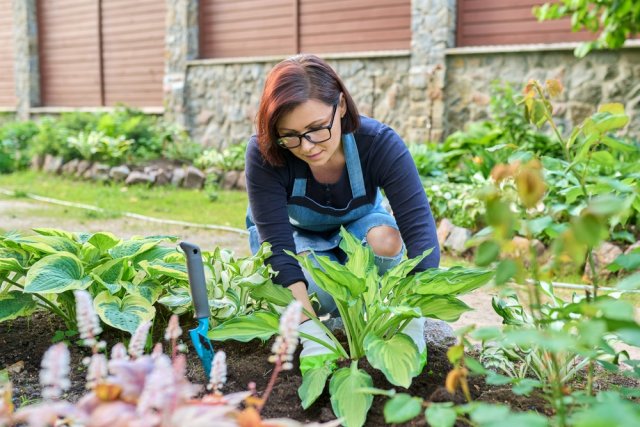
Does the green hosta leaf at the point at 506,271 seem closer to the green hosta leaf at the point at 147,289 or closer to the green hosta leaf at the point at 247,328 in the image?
the green hosta leaf at the point at 247,328

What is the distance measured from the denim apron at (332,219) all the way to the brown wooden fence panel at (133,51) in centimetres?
870

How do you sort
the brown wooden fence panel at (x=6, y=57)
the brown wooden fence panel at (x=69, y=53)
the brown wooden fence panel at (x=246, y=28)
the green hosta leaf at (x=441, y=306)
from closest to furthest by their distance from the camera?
the green hosta leaf at (x=441, y=306)
the brown wooden fence panel at (x=246, y=28)
the brown wooden fence panel at (x=69, y=53)
the brown wooden fence panel at (x=6, y=57)

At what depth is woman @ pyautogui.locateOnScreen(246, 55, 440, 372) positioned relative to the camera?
2223mm

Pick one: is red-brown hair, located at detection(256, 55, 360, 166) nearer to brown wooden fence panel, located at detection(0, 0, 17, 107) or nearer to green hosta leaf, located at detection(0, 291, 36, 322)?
green hosta leaf, located at detection(0, 291, 36, 322)

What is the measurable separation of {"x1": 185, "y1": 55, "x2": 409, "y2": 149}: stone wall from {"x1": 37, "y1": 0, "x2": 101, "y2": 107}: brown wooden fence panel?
282cm

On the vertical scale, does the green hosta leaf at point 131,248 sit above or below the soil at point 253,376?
above

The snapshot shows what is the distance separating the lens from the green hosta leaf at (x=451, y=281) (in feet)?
6.08

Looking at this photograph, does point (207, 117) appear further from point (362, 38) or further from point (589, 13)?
point (589, 13)

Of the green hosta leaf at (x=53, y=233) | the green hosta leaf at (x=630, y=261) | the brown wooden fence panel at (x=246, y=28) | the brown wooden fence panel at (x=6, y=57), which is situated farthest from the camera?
the brown wooden fence panel at (x=6, y=57)

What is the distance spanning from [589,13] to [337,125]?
393cm

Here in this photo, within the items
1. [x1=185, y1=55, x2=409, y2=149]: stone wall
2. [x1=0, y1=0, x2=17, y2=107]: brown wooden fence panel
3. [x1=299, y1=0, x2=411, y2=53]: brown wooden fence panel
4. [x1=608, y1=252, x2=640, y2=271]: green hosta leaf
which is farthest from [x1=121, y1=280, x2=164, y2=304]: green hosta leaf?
[x1=0, y1=0, x2=17, y2=107]: brown wooden fence panel

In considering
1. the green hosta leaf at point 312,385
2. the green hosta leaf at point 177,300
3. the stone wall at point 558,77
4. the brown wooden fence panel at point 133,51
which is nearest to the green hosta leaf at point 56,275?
the green hosta leaf at point 177,300

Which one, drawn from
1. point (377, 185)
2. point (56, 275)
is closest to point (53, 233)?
point (56, 275)

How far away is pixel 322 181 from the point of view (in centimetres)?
263
